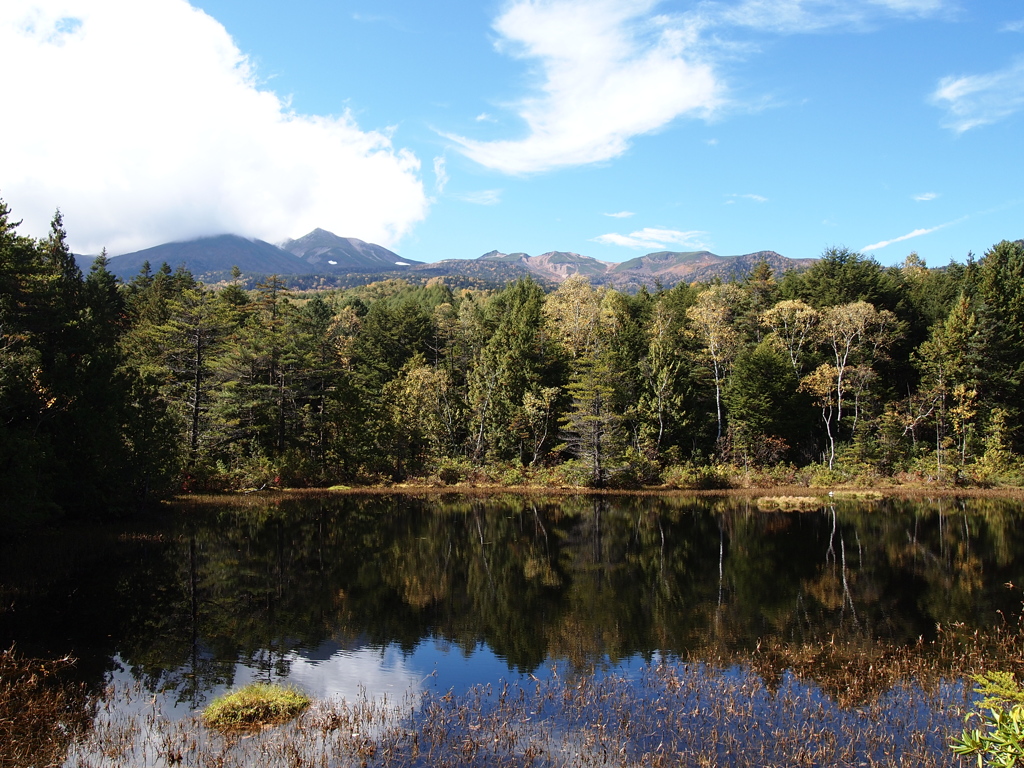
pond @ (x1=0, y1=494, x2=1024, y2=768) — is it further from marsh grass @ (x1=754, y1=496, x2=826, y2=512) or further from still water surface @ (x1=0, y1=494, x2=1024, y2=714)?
marsh grass @ (x1=754, y1=496, x2=826, y2=512)

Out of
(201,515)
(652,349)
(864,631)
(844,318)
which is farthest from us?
(652,349)

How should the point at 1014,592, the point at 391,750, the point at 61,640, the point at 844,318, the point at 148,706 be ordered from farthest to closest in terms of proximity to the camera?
1. the point at 844,318
2. the point at 1014,592
3. the point at 61,640
4. the point at 148,706
5. the point at 391,750

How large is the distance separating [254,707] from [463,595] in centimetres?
949

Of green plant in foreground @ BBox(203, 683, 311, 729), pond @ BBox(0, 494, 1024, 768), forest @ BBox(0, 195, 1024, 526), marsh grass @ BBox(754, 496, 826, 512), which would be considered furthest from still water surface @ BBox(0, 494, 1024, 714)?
forest @ BBox(0, 195, 1024, 526)

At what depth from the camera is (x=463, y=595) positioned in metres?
20.5

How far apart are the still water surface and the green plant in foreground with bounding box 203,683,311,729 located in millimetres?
744

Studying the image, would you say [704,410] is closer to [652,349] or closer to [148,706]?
[652,349]

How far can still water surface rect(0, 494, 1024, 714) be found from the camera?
1456 cm

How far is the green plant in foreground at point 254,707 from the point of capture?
11180mm

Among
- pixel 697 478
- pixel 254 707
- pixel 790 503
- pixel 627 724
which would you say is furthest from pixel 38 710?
pixel 697 478

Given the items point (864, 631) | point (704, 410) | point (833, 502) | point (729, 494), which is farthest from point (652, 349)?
point (864, 631)

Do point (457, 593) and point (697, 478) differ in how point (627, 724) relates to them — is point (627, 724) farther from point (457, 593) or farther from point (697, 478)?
point (697, 478)

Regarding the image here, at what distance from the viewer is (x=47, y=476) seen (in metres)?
23.4

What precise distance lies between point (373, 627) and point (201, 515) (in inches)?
867
